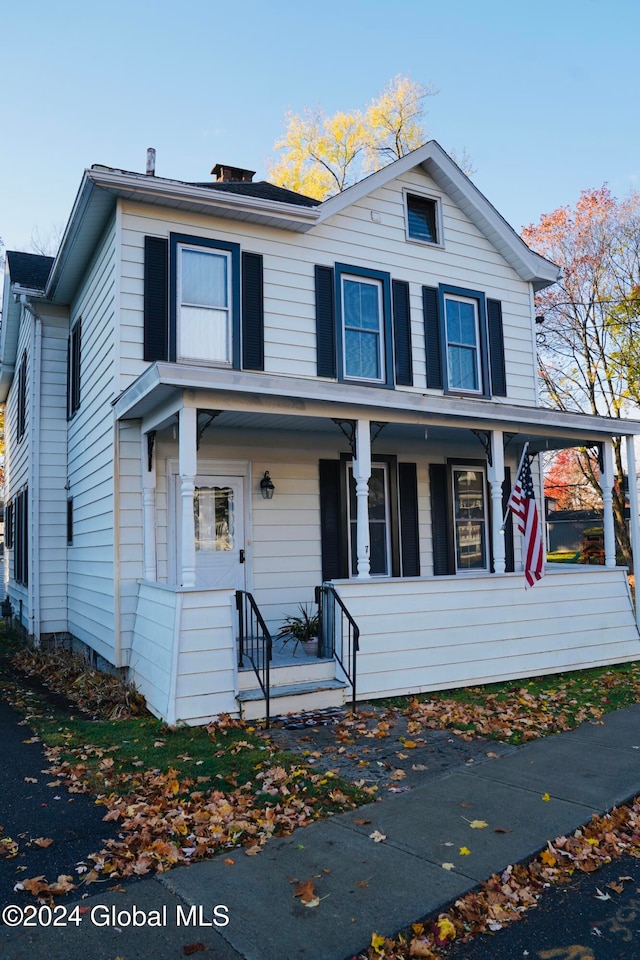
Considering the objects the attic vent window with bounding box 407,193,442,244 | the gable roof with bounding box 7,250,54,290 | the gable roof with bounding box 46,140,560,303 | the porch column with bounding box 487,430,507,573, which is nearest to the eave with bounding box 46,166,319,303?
the gable roof with bounding box 46,140,560,303

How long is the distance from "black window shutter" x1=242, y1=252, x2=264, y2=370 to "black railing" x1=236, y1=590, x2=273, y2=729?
3169mm

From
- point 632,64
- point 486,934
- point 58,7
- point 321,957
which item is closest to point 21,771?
point 321,957

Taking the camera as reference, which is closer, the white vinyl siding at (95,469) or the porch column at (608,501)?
the white vinyl siding at (95,469)

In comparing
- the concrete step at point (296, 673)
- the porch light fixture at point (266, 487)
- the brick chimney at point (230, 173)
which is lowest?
the concrete step at point (296, 673)

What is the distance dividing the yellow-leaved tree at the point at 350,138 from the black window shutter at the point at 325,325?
1495cm

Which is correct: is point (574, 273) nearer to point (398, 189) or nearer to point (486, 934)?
point (398, 189)

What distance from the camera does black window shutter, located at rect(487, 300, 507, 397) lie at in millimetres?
11609

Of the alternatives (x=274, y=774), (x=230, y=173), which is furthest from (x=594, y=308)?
(x=274, y=774)

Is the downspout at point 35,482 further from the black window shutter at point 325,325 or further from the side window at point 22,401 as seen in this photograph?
the black window shutter at point 325,325

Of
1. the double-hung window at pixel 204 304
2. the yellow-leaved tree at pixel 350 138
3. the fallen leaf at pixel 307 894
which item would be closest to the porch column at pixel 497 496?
the double-hung window at pixel 204 304

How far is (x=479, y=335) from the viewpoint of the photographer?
38.0 feet

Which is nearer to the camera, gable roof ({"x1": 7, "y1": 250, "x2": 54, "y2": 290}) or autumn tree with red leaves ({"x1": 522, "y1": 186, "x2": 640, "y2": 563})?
gable roof ({"x1": 7, "y1": 250, "x2": 54, "y2": 290})

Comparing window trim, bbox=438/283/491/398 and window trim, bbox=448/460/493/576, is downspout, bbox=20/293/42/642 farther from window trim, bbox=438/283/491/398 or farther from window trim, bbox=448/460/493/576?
window trim, bbox=448/460/493/576

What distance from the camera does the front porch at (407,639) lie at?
6832mm
